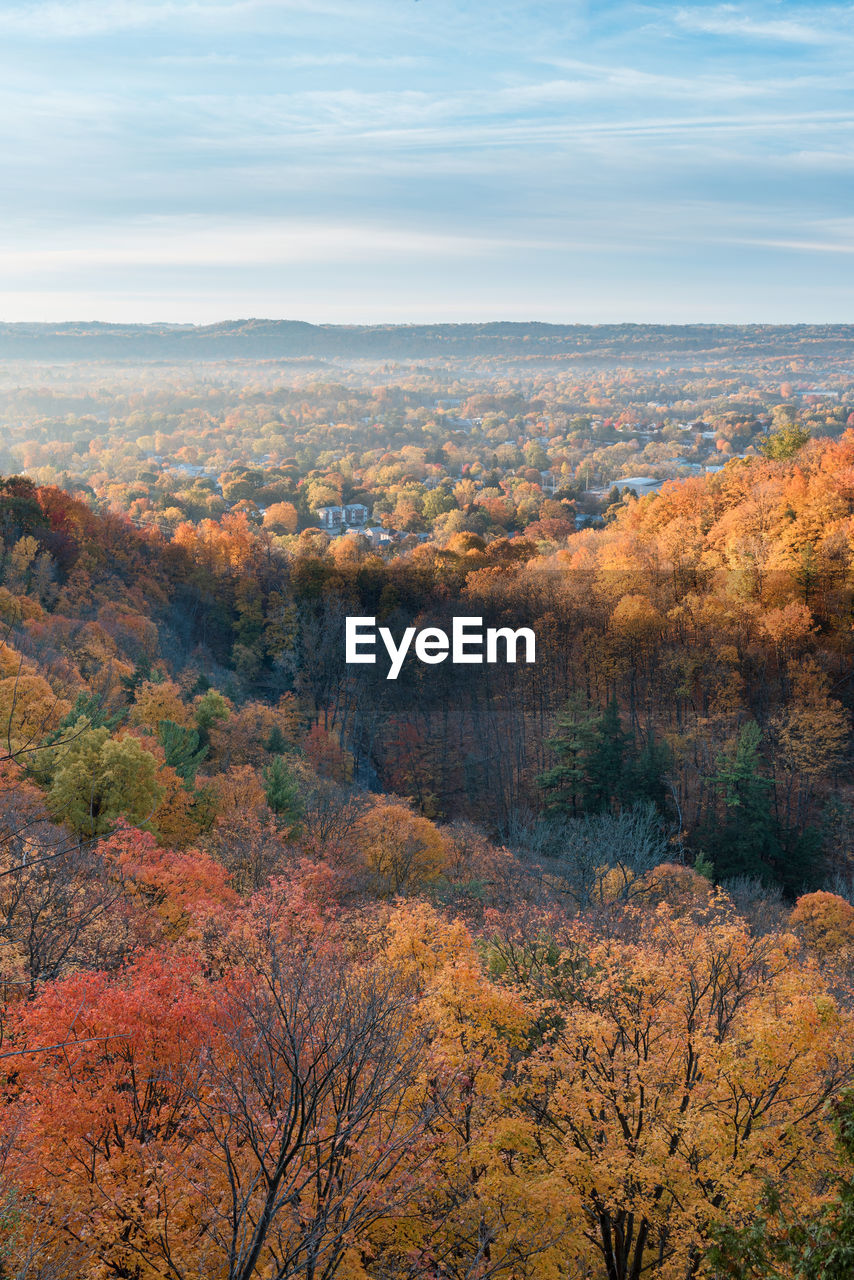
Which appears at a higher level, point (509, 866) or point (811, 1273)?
point (811, 1273)

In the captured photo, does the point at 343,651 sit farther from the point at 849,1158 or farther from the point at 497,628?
the point at 849,1158

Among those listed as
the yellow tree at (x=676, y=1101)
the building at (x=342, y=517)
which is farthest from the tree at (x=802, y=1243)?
the building at (x=342, y=517)

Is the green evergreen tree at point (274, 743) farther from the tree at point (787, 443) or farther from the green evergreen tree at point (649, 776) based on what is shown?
the tree at point (787, 443)

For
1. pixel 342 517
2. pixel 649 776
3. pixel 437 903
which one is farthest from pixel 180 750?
pixel 342 517

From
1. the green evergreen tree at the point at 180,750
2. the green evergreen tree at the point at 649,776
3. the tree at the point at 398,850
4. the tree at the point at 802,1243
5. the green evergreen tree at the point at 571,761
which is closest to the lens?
the tree at the point at 802,1243

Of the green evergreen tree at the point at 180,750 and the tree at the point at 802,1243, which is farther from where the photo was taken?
the green evergreen tree at the point at 180,750

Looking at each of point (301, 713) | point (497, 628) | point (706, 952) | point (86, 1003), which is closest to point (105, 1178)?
point (86, 1003)
